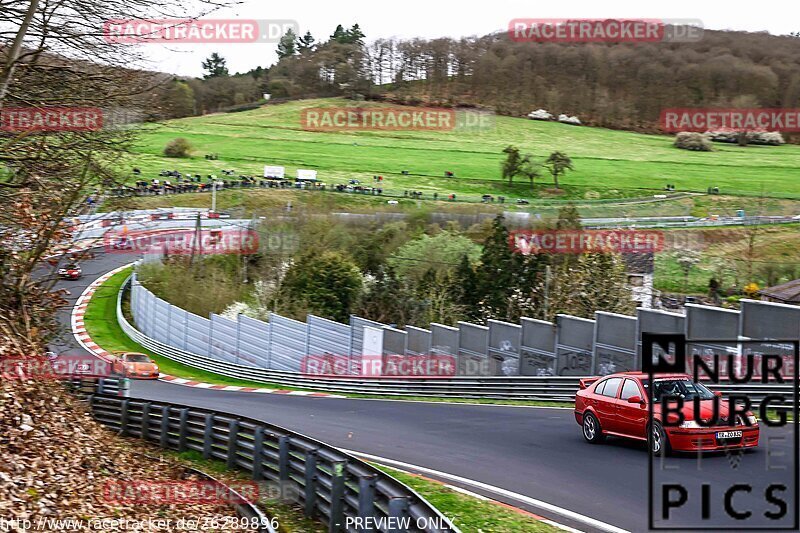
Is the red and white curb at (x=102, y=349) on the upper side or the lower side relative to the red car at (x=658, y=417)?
lower

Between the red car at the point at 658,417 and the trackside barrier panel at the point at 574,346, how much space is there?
20.4 feet

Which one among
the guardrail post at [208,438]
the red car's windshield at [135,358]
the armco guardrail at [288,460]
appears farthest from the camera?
the red car's windshield at [135,358]

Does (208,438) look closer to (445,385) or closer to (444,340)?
(445,385)

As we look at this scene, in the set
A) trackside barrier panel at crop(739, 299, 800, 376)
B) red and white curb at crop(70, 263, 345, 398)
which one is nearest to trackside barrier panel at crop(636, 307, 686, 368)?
trackside barrier panel at crop(739, 299, 800, 376)

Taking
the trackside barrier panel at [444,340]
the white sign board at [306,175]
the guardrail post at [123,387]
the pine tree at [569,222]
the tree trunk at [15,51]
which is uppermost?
the tree trunk at [15,51]

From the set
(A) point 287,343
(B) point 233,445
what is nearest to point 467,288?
(A) point 287,343

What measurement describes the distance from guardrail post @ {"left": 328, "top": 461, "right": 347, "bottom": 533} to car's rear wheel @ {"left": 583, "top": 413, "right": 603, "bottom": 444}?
639 cm

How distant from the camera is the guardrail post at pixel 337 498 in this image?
10.8 metres

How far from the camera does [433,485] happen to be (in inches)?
521

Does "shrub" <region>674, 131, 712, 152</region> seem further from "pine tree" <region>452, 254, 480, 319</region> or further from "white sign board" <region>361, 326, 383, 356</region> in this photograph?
"white sign board" <region>361, 326, 383, 356</region>

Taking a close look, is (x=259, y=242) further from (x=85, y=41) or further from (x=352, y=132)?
(x=352, y=132)

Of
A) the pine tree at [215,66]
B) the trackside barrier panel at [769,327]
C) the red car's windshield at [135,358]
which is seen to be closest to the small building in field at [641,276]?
the trackside barrier panel at [769,327]

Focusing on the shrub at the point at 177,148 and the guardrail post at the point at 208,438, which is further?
the shrub at the point at 177,148

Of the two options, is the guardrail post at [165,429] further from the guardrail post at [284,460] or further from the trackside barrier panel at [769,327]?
the trackside barrier panel at [769,327]
